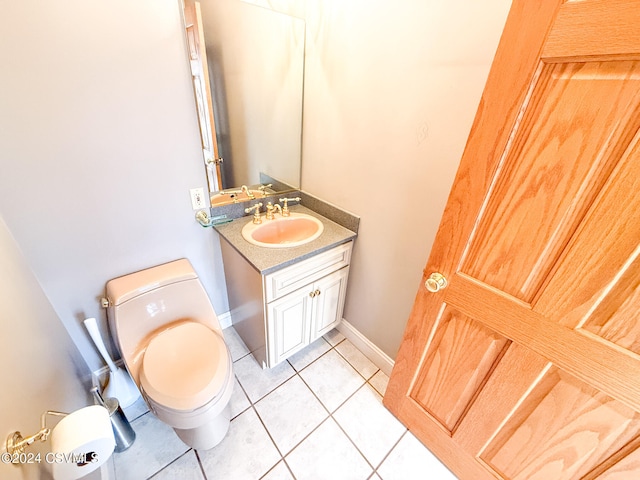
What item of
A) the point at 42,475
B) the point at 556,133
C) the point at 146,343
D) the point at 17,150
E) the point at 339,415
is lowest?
the point at 339,415

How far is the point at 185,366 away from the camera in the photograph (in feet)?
3.46

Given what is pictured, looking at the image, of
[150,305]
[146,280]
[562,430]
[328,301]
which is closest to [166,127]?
[146,280]

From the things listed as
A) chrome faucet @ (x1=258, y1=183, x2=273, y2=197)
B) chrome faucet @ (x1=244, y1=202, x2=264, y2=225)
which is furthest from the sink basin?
chrome faucet @ (x1=258, y1=183, x2=273, y2=197)

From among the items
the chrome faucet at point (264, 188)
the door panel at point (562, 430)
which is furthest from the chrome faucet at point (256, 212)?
the door panel at point (562, 430)

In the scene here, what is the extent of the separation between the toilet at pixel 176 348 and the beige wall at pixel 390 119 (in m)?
0.88

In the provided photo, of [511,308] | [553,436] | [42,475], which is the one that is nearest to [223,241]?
[42,475]

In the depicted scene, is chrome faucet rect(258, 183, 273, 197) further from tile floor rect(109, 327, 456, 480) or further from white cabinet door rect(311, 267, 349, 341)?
tile floor rect(109, 327, 456, 480)

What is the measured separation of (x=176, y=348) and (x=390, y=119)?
1.41 metres

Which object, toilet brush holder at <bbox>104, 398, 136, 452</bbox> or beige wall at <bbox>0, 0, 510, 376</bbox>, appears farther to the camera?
toilet brush holder at <bbox>104, 398, 136, 452</bbox>

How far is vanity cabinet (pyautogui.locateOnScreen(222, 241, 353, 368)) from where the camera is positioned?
3.93 feet

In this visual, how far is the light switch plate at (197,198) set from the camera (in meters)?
1.27

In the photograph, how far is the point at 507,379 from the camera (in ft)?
2.62

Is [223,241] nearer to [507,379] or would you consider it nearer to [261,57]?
[261,57]

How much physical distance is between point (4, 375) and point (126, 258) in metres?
0.67
